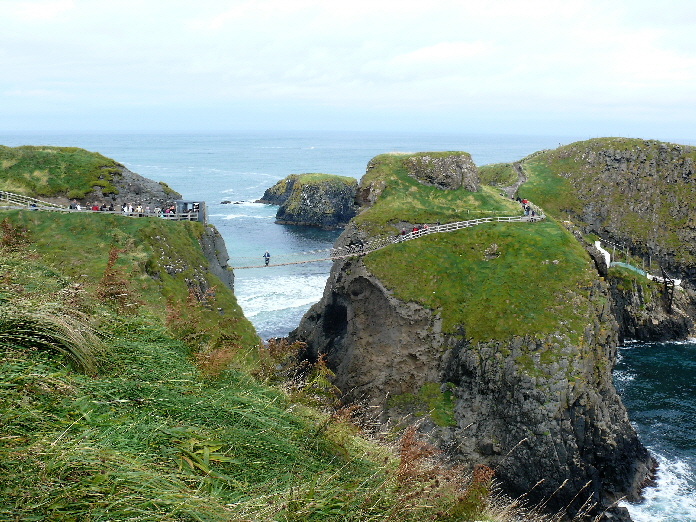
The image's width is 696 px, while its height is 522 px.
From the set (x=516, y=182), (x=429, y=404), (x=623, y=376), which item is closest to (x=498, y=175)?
(x=516, y=182)

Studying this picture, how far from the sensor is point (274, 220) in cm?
13175

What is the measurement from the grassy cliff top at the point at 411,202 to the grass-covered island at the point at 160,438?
40480 mm

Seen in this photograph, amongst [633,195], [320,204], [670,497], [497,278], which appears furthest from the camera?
[320,204]

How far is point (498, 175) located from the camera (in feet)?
340

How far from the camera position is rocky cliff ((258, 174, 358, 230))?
130m

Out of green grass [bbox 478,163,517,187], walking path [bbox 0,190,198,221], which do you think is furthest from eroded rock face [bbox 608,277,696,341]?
walking path [bbox 0,190,198,221]

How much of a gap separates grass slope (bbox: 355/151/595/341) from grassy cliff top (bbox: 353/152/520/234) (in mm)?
173

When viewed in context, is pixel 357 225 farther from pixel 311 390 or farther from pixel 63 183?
pixel 311 390

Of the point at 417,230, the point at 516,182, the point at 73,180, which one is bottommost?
the point at 417,230

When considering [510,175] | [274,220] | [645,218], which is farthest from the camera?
[274,220]

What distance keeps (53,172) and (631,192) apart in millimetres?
87877

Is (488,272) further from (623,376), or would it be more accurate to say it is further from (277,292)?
(277,292)

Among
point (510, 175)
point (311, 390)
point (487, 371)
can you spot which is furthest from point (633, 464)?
point (510, 175)

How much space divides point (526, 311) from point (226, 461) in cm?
3761
